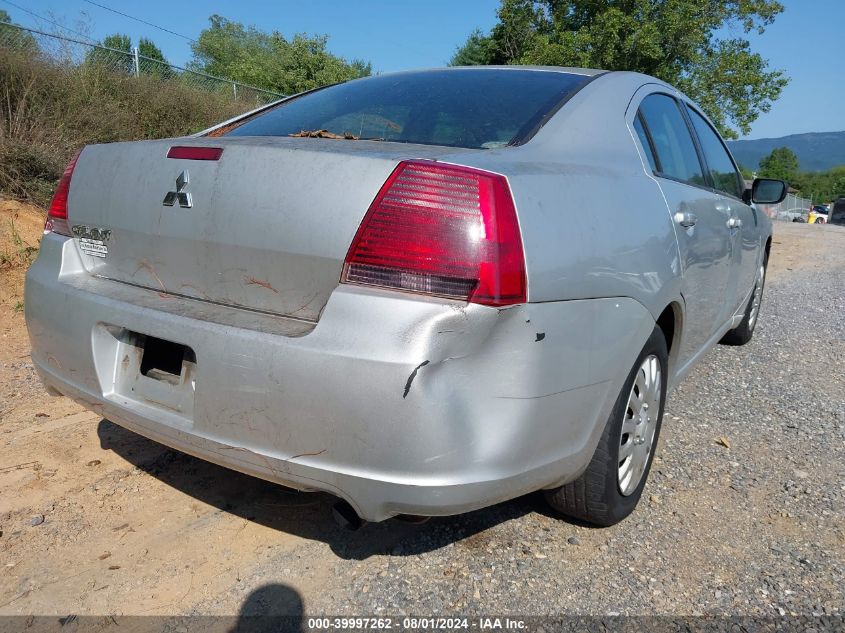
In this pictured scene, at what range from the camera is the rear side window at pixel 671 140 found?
273 centimetres

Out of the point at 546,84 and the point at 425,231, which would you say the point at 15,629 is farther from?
the point at 546,84

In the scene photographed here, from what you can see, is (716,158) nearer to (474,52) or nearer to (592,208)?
(592,208)

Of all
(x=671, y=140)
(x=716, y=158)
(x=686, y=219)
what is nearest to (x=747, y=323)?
(x=716, y=158)

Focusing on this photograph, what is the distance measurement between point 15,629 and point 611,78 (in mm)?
2669

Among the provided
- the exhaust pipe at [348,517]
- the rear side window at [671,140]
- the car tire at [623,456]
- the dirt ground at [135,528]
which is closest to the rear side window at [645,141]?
the rear side window at [671,140]

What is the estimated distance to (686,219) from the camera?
2555 mm

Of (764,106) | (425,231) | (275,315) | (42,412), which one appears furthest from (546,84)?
(764,106)

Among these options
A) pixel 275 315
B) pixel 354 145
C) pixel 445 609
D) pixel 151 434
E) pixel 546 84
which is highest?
pixel 546 84

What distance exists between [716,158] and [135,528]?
10.9ft

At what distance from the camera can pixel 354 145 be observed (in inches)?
77.7

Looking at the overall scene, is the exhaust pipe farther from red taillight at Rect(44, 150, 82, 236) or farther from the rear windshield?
red taillight at Rect(44, 150, 82, 236)

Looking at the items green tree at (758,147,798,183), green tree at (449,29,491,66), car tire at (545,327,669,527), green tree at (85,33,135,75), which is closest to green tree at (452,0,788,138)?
green tree at (449,29,491,66)

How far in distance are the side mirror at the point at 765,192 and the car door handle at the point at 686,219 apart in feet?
5.16

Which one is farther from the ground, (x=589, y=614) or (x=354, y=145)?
(x=354, y=145)
